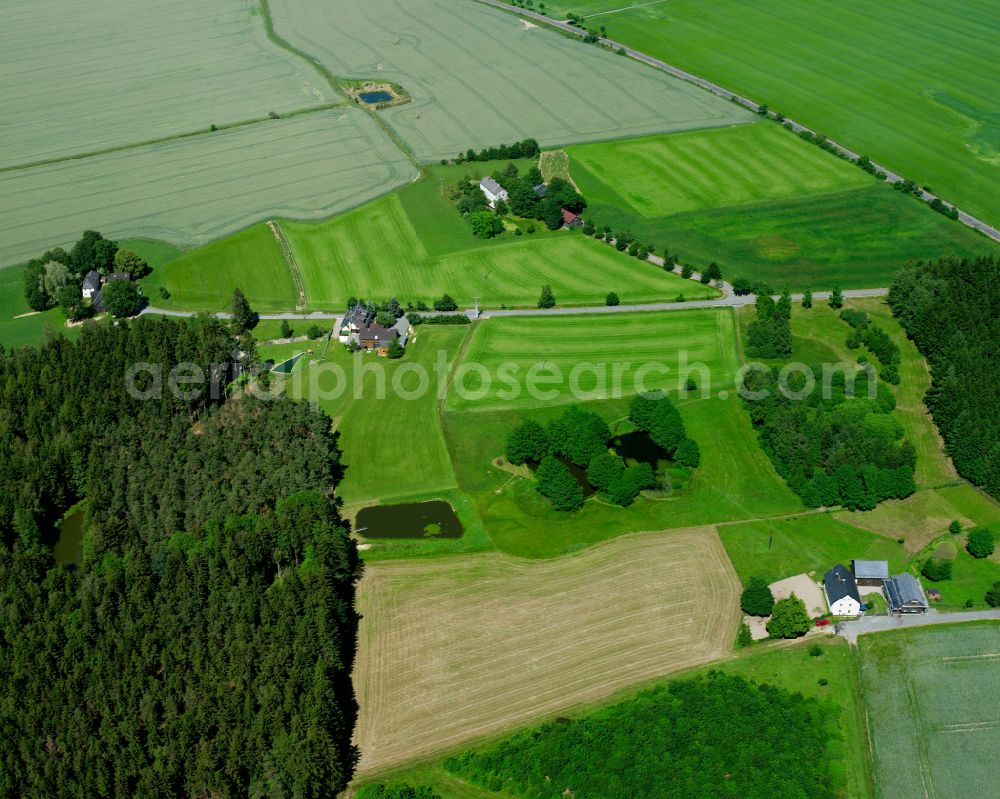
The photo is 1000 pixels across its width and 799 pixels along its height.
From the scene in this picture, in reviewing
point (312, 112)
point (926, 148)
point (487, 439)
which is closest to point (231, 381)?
point (487, 439)

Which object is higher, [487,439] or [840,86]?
[840,86]

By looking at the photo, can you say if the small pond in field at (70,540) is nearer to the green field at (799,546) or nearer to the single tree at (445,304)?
the single tree at (445,304)

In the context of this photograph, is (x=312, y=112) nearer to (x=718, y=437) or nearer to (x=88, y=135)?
(x=88, y=135)

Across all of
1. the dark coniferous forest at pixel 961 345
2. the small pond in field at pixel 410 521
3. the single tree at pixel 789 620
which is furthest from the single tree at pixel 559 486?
the dark coniferous forest at pixel 961 345

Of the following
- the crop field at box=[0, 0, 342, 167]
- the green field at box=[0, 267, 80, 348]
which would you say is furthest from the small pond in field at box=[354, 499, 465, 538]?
the crop field at box=[0, 0, 342, 167]

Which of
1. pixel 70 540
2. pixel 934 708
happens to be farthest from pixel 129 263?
pixel 934 708
